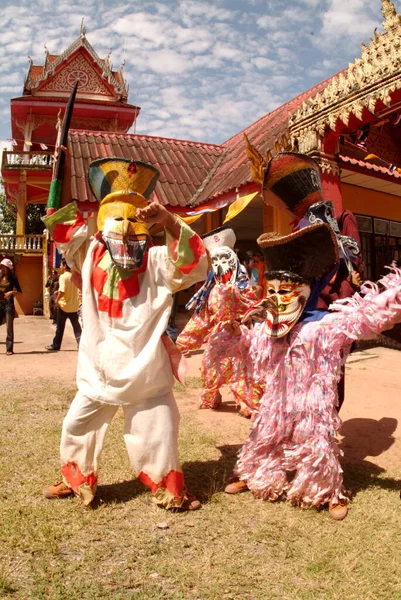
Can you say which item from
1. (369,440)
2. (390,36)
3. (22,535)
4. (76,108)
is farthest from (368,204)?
(76,108)

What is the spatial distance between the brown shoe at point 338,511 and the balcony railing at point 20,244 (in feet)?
54.1

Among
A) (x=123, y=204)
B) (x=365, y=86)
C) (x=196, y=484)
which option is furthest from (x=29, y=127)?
(x=196, y=484)

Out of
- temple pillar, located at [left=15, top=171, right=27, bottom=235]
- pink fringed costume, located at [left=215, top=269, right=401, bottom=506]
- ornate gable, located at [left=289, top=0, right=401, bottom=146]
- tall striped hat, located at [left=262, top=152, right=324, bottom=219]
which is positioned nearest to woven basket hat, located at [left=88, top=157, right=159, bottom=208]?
tall striped hat, located at [left=262, top=152, right=324, bottom=219]

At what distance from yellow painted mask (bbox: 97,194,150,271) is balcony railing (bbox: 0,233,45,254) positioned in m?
15.7

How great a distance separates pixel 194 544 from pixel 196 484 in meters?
0.68

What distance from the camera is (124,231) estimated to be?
8.74ft

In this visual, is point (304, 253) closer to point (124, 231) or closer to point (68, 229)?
point (124, 231)

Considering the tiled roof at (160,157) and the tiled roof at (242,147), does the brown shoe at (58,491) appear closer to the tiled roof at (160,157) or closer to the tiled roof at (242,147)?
the tiled roof at (242,147)

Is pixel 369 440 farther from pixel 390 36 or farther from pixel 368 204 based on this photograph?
pixel 368 204

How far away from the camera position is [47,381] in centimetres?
580

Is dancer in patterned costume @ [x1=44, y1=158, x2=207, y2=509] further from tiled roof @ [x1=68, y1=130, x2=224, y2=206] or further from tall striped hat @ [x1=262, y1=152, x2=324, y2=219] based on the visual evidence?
tiled roof @ [x1=68, y1=130, x2=224, y2=206]

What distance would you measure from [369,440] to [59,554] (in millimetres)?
2559

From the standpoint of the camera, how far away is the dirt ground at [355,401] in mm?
3676

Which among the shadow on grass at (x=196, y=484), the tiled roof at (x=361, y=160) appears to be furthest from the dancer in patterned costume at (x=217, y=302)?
the tiled roof at (x=361, y=160)
